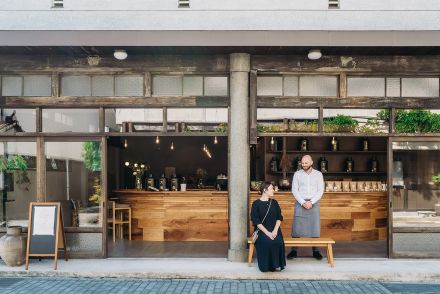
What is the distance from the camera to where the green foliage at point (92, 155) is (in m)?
10.1

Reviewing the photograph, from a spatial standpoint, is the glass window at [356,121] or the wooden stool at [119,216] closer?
the glass window at [356,121]

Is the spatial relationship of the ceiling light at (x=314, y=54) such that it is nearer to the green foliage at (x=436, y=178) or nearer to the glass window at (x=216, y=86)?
the glass window at (x=216, y=86)

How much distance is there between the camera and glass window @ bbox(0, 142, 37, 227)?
10.3 meters

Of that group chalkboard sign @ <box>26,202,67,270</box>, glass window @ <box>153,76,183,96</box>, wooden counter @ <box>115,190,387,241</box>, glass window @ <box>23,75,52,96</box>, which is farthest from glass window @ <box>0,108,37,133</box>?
wooden counter @ <box>115,190,387,241</box>

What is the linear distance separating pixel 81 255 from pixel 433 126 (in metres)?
6.74

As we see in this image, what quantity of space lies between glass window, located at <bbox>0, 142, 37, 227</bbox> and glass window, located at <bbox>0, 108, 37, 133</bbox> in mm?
267

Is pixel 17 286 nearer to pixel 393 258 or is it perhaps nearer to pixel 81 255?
pixel 81 255

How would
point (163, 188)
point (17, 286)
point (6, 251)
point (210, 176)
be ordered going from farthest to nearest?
point (210, 176)
point (163, 188)
point (6, 251)
point (17, 286)

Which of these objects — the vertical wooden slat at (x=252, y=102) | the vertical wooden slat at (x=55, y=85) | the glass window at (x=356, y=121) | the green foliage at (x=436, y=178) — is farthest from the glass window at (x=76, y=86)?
the green foliage at (x=436, y=178)

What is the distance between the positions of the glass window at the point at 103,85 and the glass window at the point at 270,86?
267 cm

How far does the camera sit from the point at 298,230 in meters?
9.89

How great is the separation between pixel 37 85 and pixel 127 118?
67.8 inches
